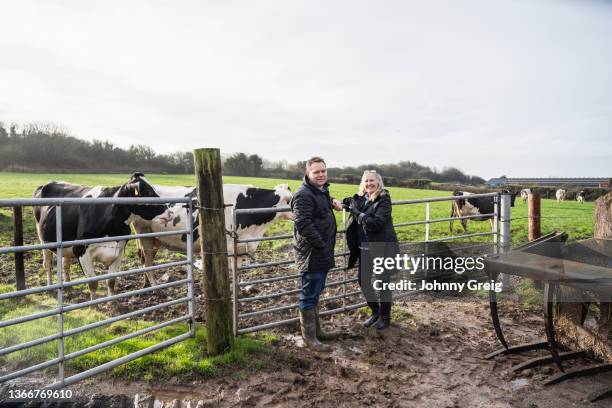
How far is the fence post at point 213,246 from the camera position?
12.4 feet

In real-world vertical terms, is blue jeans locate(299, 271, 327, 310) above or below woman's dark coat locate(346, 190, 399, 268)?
below

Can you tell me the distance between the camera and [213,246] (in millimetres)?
3805

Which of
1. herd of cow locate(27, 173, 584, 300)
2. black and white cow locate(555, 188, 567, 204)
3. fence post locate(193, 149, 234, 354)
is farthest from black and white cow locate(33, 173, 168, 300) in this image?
black and white cow locate(555, 188, 567, 204)

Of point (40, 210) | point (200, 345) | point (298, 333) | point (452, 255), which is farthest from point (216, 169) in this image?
point (40, 210)

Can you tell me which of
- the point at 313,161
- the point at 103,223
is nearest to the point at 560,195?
the point at 313,161

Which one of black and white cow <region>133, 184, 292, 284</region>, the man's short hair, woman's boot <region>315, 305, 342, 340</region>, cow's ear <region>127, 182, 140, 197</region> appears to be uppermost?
the man's short hair

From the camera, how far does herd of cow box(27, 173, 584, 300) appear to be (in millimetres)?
5973

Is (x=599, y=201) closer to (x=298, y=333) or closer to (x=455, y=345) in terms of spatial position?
(x=455, y=345)

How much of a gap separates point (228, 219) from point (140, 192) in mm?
1575

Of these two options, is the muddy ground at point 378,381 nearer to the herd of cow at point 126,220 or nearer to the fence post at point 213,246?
the fence post at point 213,246

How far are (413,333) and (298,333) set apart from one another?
1297 mm

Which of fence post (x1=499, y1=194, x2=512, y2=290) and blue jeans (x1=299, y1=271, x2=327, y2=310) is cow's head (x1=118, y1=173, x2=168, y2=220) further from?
fence post (x1=499, y1=194, x2=512, y2=290)

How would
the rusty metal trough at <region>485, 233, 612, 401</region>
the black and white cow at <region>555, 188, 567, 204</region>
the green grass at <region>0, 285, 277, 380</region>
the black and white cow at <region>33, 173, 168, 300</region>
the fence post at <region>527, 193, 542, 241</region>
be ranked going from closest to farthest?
the rusty metal trough at <region>485, 233, 612, 401</region> → the green grass at <region>0, 285, 277, 380</region> → the black and white cow at <region>33, 173, 168, 300</region> → the fence post at <region>527, 193, 542, 241</region> → the black and white cow at <region>555, 188, 567, 204</region>

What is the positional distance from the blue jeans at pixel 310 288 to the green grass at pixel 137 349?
0.57 meters
